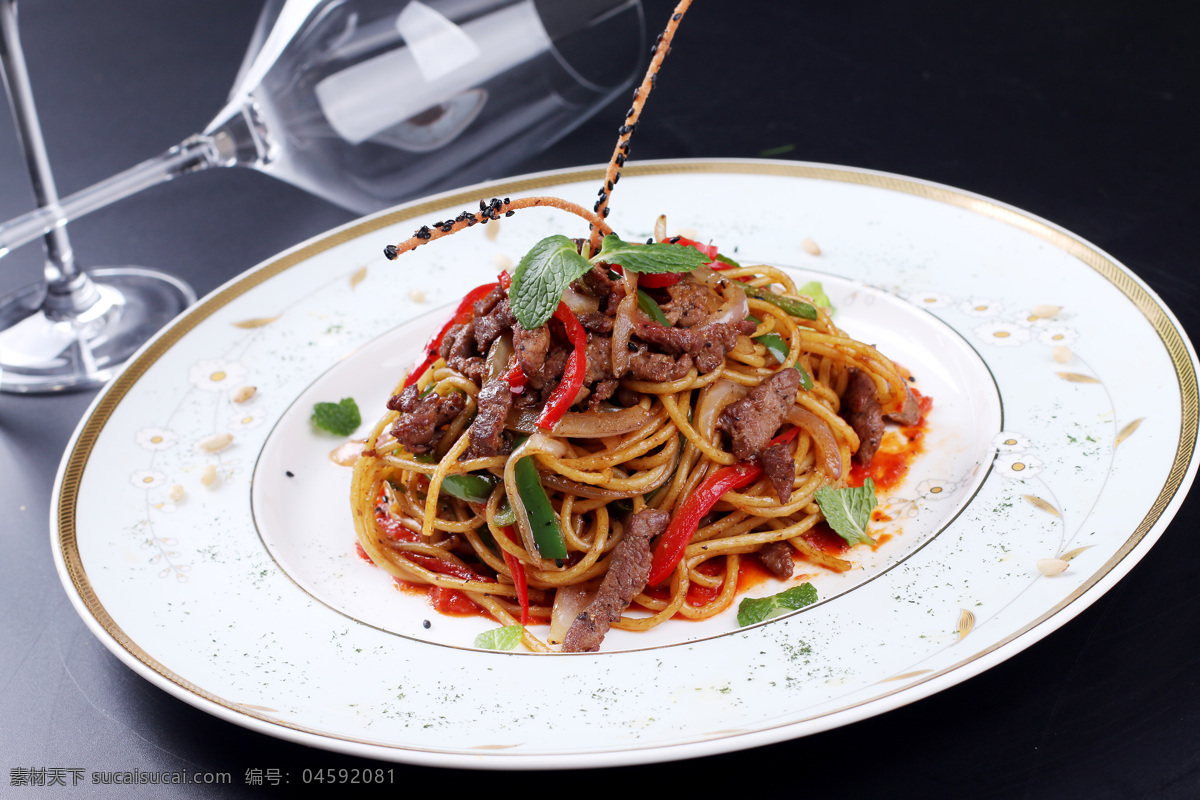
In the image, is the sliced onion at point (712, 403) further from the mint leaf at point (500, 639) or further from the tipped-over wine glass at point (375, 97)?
the tipped-over wine glass at point (375, 97)

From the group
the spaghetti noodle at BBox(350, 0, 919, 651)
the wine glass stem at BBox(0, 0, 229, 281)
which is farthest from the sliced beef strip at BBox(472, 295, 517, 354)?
the wine glass stem at BBox(0, 0, 229, 281)

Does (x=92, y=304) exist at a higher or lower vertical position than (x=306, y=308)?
higher

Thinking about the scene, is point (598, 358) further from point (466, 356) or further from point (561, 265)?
point (466, 356)

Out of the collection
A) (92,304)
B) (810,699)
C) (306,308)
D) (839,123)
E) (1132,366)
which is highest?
(839,123)

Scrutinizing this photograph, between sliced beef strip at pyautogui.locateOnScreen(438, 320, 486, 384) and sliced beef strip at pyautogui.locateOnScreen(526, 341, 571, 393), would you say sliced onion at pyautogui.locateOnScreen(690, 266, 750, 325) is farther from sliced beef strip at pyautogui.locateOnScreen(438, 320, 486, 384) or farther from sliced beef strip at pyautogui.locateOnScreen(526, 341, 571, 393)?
sliced beef strip at pyautogui.locateOnScreen(438, 320, 486, 384)

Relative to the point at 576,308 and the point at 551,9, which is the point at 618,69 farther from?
the point at 576,308

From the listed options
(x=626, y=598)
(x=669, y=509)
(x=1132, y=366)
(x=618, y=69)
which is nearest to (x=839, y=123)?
(x=618, y=69)

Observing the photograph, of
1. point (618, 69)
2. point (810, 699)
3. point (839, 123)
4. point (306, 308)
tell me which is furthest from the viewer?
point (839, 123)

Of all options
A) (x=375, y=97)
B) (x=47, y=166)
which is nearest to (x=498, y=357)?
(x=375, y=97)
